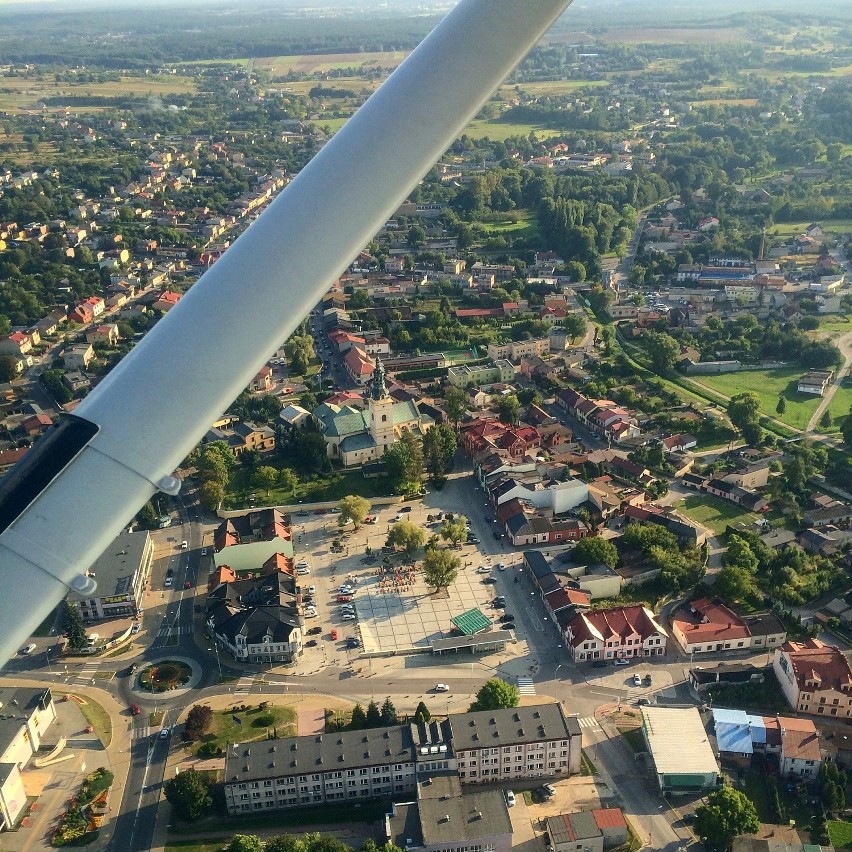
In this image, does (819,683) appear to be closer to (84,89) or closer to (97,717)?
(97,717)

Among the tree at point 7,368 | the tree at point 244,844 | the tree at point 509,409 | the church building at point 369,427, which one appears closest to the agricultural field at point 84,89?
the tree at point 7,368

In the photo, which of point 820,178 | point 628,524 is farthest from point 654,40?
point 628,524

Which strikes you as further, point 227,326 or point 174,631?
point 174,631

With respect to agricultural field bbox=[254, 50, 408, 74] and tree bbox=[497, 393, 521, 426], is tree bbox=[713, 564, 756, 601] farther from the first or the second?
agricultural field bbox=[254, 50, 408, 74]

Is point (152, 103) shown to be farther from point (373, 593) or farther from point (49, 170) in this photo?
point (373, 593)

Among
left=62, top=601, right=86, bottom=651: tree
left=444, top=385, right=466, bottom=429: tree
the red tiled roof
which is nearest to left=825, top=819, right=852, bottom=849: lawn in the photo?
the red tiled roof

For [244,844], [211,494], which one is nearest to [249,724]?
[244,844]
